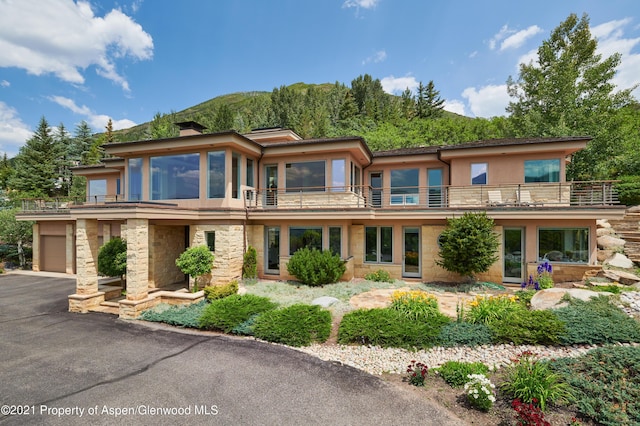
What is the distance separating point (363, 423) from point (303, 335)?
3574mm

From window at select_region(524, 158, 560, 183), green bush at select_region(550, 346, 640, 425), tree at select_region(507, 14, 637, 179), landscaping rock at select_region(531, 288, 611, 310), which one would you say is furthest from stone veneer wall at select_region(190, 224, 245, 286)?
tree at select_region(507, 14, 637, 179)

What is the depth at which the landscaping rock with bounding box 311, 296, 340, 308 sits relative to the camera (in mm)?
11063

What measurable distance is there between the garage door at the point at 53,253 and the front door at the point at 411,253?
1000 inches

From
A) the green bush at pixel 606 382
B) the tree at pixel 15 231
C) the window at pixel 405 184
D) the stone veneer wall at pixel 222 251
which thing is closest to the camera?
the green bush at pixel 606 382

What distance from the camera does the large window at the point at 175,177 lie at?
14.9 metres

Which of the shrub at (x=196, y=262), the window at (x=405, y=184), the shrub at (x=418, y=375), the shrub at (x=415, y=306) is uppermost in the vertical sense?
the window at (x=405, y=184)

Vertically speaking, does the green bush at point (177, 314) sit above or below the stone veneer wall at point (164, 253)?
below

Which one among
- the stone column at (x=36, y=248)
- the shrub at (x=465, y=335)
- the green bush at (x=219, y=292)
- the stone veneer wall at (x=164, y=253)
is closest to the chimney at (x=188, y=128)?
the stone veneer wall at (x=164, y=253)

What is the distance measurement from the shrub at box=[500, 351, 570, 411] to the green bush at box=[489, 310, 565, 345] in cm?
181

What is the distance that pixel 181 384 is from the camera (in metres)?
6.38

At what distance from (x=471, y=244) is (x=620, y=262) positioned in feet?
34.5

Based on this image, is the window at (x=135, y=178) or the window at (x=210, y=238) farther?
the window at (x=135, y=178)

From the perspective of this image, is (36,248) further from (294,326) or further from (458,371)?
(458,371)

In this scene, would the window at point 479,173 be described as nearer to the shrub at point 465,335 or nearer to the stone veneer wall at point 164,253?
the shrub at point 465,335
